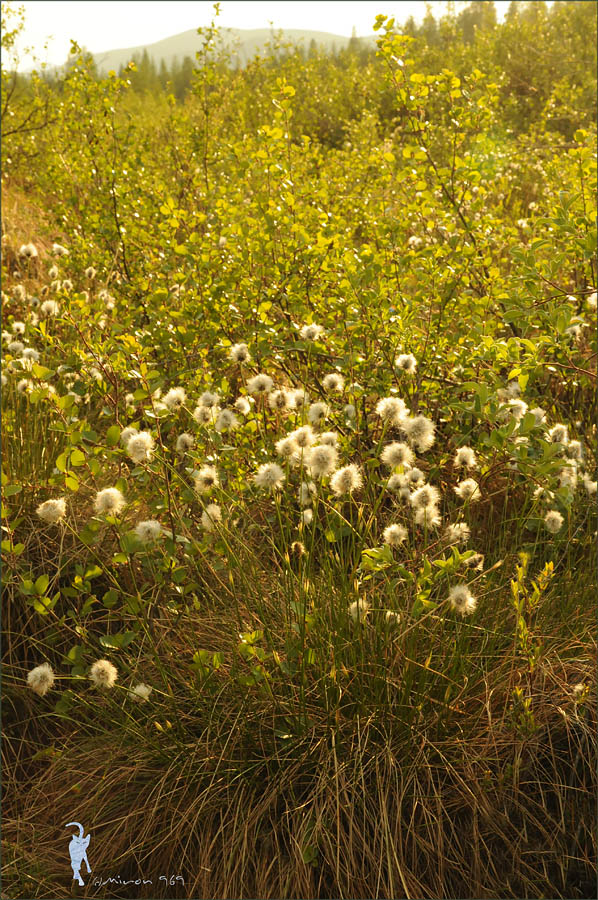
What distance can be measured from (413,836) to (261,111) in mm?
9205

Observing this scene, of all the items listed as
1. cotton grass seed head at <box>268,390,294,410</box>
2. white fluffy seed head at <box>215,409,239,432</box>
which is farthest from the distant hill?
white fluffy seed head at <box>215,409,239,432</box>

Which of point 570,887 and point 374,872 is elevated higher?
point 374,872

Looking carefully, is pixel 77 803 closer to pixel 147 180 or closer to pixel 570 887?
pixel 570 887

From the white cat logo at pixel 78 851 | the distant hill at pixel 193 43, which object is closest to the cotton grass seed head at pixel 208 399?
the white cat logo at pixel 78 851

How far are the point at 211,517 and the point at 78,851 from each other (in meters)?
0.93

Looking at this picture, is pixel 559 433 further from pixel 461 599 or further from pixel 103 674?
pixel 103 674

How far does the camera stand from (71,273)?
5.22 metres

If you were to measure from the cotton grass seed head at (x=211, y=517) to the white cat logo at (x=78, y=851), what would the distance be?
2.78 ft

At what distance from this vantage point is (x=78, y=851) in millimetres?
1878

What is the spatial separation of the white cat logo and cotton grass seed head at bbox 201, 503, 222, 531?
2.78 ft

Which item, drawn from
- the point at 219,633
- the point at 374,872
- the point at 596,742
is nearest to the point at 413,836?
the point at 374,872

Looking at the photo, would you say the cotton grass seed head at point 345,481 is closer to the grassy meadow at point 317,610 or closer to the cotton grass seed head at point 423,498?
the grassy meadow at point 317,610

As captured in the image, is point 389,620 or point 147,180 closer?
point 389,620

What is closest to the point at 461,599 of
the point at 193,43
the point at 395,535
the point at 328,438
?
the point at 395,535
